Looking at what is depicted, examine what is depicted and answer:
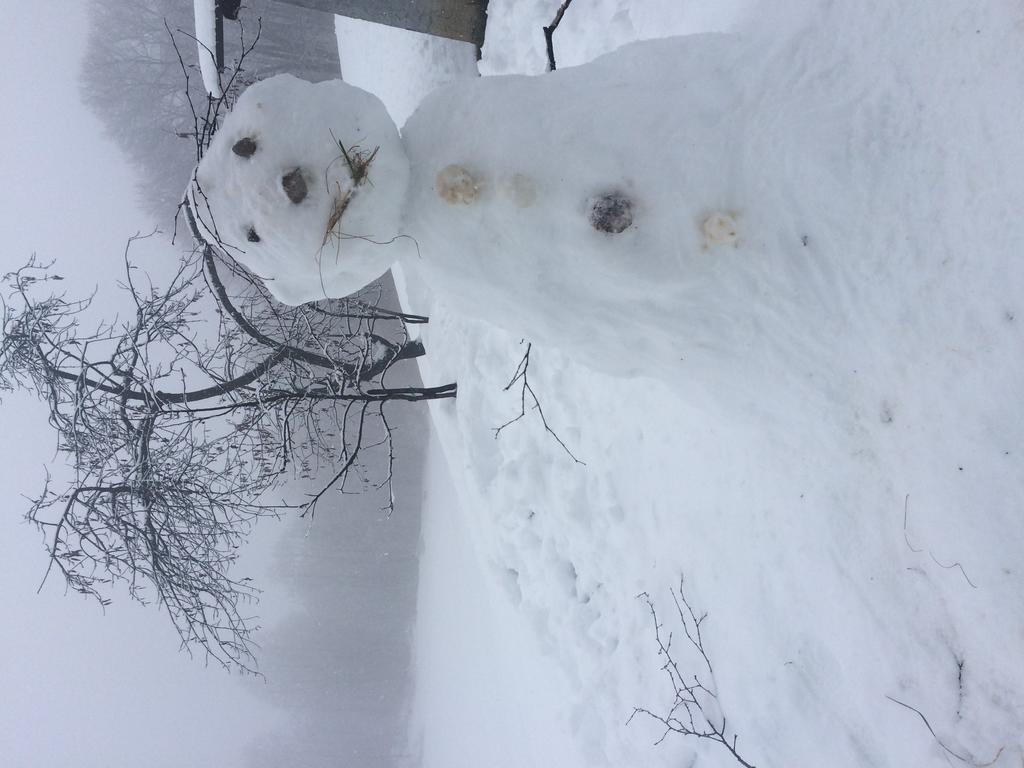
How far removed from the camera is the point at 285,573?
1234 cm

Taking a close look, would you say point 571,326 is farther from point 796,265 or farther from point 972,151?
point 972,151

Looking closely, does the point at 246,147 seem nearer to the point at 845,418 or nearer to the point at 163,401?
the point at 845,418

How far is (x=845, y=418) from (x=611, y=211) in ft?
4.17

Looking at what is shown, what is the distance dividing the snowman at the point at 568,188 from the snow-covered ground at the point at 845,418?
2 centimetres

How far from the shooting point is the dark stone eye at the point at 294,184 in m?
2.22

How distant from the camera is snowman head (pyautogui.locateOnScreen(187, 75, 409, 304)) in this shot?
2254 mm

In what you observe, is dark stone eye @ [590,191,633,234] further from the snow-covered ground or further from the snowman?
the snow-covered ground

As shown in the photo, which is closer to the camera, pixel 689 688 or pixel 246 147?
pixel 246 147

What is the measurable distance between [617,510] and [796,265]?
2531mm

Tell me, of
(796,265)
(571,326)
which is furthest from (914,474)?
(571,326)

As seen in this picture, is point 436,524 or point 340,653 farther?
point 340,653

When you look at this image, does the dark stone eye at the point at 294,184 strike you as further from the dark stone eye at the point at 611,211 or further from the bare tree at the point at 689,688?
the bare tree at the point at 689,688

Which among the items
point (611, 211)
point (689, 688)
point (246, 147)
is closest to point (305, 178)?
point (246, 147)

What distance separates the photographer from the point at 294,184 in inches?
87.7
